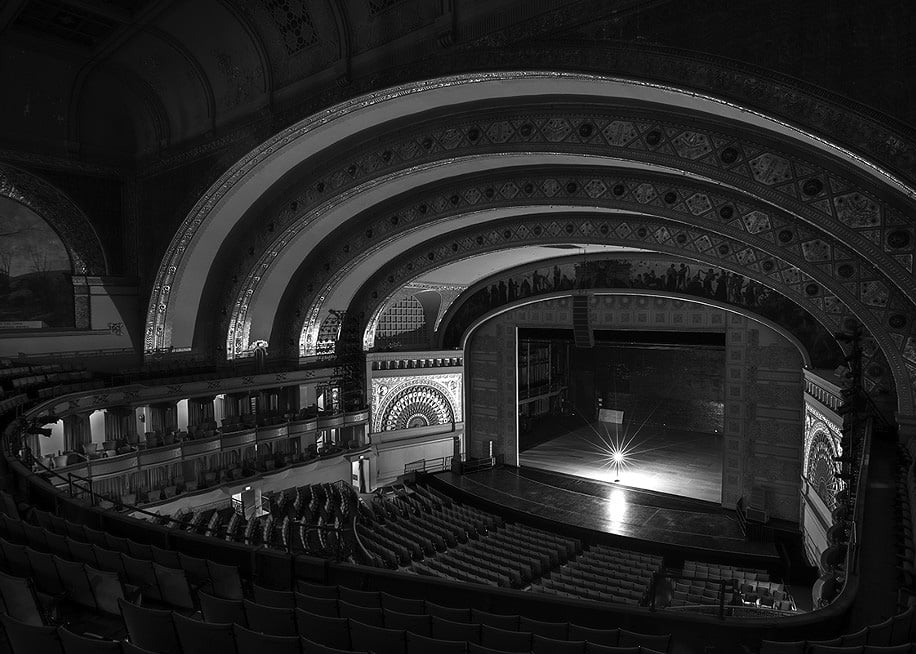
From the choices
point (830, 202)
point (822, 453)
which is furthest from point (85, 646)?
point (822, 453)

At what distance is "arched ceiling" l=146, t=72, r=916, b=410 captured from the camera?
31.4 feet

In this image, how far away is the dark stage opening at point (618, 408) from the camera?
75.4 ft

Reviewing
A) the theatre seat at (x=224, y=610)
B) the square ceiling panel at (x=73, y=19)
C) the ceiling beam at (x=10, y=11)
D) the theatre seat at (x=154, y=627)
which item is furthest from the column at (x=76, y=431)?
the theatre seat at (x=154, y=627)

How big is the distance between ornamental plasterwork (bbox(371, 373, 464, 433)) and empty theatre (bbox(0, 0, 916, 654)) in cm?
13

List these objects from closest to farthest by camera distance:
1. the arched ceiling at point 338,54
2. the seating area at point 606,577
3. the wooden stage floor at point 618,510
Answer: the arched ceiling at point 338,54, the seating area at point 606,577, the wooden stage floor at point 618,510

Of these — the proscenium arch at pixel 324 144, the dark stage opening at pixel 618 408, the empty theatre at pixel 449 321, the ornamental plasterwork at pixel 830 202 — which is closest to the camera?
the empty theatre at pixel 449 321

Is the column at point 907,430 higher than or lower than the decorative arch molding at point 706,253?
lower

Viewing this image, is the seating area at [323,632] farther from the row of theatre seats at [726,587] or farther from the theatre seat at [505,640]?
the row of theatre seats at [726,587]

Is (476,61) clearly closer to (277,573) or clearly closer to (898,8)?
(898,8)

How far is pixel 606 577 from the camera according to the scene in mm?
13016

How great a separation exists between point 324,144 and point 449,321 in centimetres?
1163

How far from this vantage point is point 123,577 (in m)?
5.14

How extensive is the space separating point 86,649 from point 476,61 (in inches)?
349

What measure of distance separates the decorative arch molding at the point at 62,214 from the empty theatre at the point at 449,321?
4.5 inches
